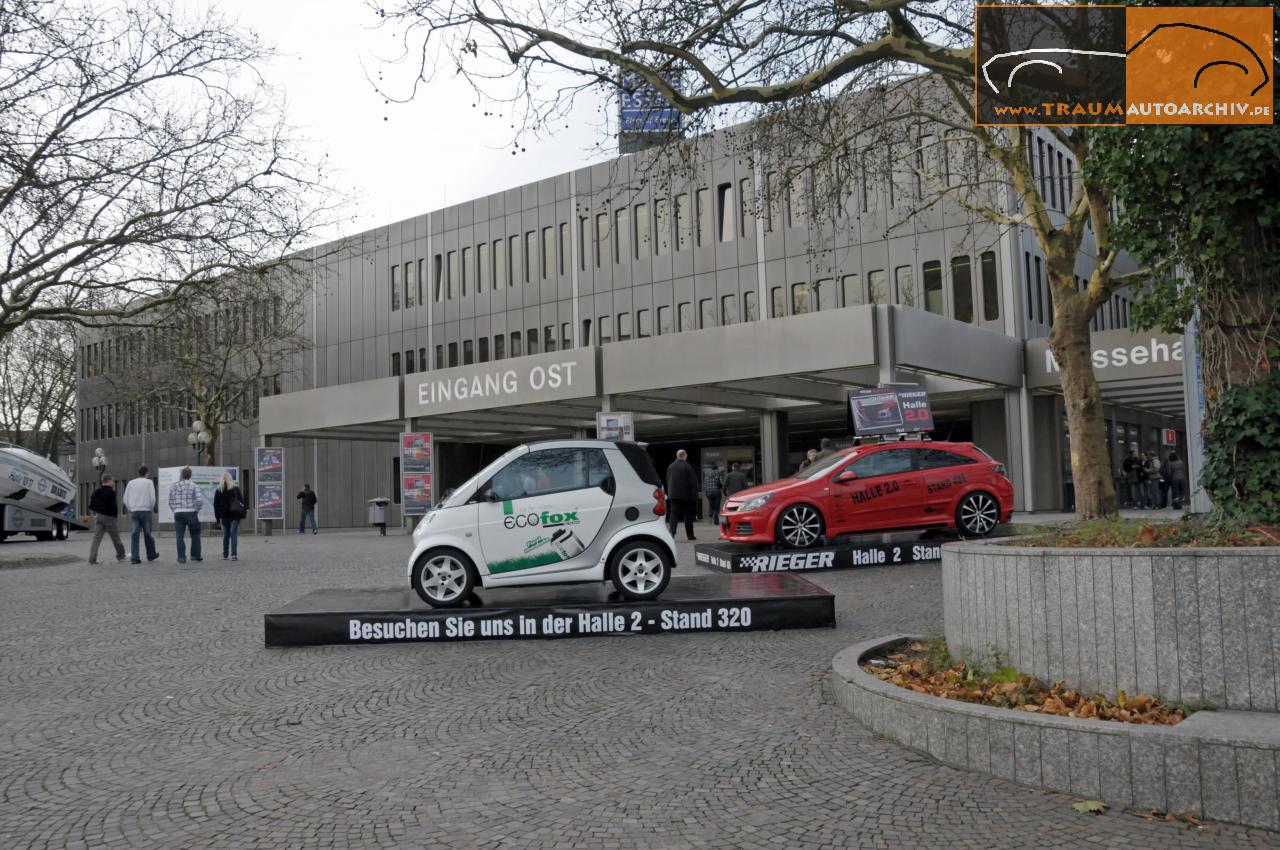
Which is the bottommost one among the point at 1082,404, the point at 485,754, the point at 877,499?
the point at 485,754

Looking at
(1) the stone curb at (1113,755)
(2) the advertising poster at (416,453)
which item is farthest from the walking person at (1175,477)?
(1) the stone curb at (1113,755)

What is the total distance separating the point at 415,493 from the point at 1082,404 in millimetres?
18324

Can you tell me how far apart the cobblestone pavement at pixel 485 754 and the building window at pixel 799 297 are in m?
24.5

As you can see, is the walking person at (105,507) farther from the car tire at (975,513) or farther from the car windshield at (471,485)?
the car tire at (975,513)

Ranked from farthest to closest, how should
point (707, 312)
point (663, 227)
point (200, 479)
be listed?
point (663, 227) < point (707, 312) < point (200, 479)

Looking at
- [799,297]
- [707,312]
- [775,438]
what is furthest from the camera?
[707,312]

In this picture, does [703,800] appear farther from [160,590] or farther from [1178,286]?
[160,590]

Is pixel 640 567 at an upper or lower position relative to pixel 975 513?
lower

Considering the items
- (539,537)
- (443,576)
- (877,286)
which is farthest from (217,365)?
(539,537)

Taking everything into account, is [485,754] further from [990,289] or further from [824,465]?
[990,289]

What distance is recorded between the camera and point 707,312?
118 feet

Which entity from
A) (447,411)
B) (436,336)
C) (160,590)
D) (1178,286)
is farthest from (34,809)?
(436,336)

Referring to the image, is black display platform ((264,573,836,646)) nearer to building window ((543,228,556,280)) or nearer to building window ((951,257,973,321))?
building window ((951,257,973,321))

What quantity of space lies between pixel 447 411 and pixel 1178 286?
82.0ft
